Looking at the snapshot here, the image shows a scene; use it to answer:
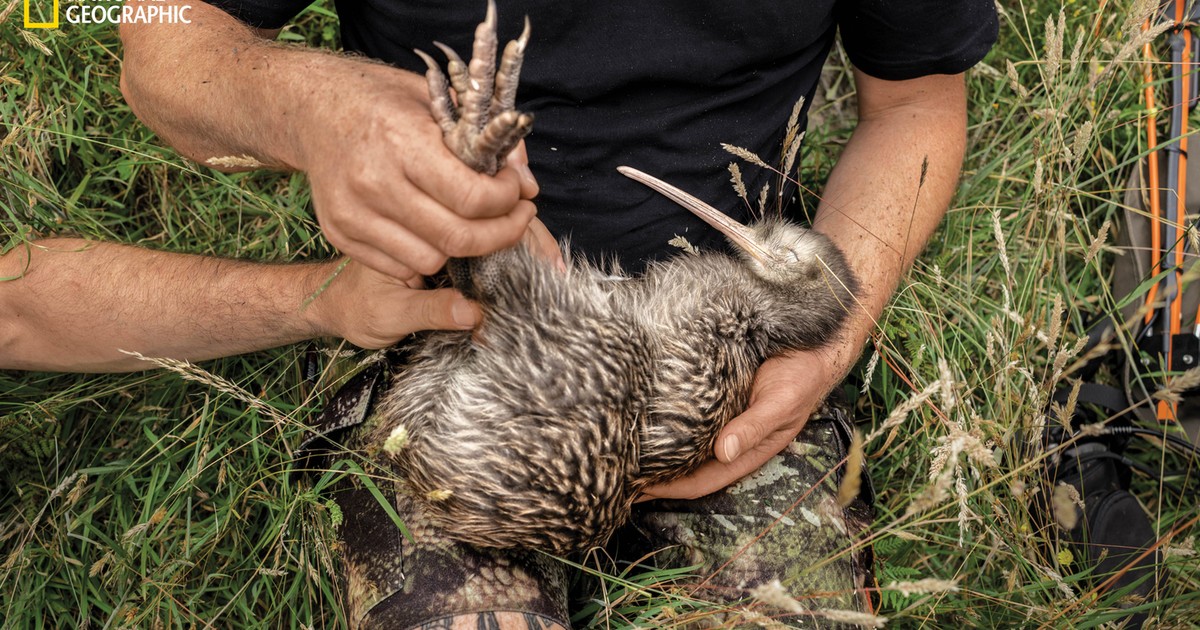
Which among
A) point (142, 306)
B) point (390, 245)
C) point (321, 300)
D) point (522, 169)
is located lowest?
point (142, 306)

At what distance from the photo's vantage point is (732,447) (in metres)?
2.25

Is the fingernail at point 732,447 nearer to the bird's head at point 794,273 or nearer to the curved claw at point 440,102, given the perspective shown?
the bird's head at point 794,273

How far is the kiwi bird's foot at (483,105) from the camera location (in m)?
1.59

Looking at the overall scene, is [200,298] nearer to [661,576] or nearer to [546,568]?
[546,568]

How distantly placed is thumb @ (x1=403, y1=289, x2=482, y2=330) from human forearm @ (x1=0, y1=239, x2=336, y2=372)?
40cm

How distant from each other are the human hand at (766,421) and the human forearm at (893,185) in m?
0.24

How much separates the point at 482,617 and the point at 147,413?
5.00 feet

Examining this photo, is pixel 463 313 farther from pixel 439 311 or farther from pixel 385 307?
pixel 385 307

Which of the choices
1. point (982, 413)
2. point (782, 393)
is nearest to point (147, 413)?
point (782, 393)

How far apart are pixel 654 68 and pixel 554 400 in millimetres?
949

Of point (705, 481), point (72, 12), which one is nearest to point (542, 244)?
point (705, 481)

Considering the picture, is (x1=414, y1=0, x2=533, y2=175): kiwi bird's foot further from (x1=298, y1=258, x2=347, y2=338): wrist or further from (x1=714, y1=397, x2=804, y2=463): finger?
(x1=714, y1=397, x2=804, y2=463): finger

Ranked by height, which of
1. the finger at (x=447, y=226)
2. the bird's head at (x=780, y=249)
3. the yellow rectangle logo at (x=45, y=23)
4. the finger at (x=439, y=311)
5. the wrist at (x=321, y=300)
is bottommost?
the wrist at (x=321, y=300)

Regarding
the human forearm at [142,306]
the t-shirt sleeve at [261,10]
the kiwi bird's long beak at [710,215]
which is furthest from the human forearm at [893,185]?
the t-shirt sleeve at [261,10]
